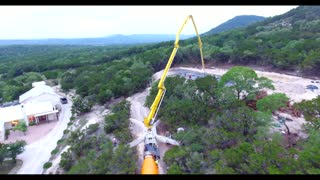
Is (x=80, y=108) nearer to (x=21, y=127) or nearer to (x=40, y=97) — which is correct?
(x=21, y=127)

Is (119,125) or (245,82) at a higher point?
(245,82)

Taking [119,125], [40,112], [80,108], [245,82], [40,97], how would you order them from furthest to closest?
[40,97] → [80,108] → [40,112] → [245,82] → [119,125]

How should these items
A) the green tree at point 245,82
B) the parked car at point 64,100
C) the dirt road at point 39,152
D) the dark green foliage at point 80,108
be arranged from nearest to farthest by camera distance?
the dirt road at point 39,152 < the green tree at point 245,82 < the dark green foliage at point 80,108 < the parked car at point 64,100

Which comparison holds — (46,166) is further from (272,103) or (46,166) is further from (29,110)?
(272,103)

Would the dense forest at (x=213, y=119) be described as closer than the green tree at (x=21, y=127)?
Yes

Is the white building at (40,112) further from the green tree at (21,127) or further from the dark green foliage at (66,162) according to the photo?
the dark green foliage at (66,162)

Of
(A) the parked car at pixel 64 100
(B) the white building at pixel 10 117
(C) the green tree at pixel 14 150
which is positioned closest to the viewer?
(C) the green tree at pixel 14 150

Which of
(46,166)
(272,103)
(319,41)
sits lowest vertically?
(46,166)

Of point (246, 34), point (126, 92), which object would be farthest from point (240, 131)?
point (246, 34)

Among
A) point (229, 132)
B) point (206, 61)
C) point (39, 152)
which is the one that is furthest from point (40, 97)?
point (206, 61)

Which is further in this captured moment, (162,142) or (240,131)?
(162,142)

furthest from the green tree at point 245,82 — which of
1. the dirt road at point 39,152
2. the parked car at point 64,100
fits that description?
the parked car at point 64,100
